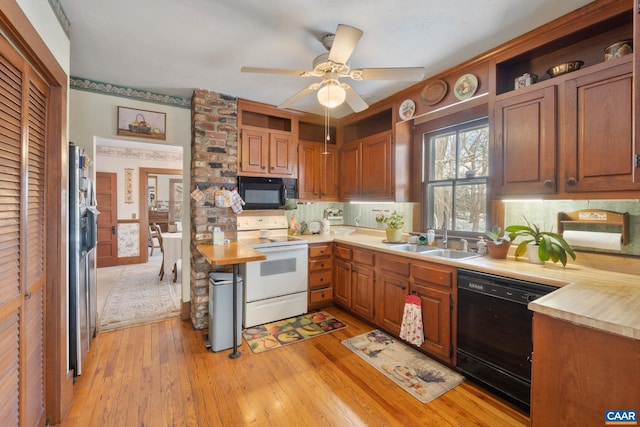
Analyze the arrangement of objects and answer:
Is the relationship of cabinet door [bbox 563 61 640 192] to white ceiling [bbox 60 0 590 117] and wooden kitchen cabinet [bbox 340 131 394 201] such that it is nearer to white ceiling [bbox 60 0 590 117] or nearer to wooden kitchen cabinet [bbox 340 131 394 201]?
white ceiling [bbox 60 0 590 117]

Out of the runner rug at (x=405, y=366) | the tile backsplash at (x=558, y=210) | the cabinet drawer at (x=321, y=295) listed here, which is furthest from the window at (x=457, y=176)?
the cabinet drawer at (x=321, y=295)

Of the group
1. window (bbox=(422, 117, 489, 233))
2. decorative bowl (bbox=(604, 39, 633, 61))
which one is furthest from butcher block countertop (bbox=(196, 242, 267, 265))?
decorative bowl (bbox=(604, 39, 633, 61))

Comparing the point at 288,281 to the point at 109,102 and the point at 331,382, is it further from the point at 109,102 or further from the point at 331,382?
the point at 109,102

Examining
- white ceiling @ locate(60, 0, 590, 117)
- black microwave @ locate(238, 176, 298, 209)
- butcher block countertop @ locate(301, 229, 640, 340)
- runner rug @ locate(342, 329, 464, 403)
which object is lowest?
runner rug @ locate(342, 329, 464, 403)

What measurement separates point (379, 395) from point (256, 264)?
1688 mm

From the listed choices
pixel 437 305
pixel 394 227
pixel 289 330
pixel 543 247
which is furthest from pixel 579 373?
pixel 289 330

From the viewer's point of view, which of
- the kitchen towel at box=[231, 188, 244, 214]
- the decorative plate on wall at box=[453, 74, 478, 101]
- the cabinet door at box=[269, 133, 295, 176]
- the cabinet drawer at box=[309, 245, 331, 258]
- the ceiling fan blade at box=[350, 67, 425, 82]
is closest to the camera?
the ceiling fan blade at box=[350, 67, 425, 82]

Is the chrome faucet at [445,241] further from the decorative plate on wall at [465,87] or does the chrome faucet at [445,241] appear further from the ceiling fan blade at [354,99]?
the ceiling fan blade at [354,99]

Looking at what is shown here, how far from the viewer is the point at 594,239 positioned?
1885 mm

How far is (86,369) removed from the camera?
2232mm

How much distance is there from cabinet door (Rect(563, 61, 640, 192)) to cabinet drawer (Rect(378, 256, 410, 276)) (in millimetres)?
1302

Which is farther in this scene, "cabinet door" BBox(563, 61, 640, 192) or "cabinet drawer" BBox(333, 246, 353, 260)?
"cabinet drawer" BBox(333, 246, 353, 260)

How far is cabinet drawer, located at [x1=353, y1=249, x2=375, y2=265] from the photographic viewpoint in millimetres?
2939

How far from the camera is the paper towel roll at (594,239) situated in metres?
1.81
